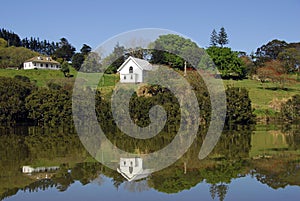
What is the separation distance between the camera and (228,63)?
4697 cm

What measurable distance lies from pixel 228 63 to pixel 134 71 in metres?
13.8

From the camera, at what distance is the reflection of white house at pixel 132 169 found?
11.3 metres

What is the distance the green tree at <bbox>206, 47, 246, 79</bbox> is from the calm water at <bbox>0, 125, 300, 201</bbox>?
2982 cm

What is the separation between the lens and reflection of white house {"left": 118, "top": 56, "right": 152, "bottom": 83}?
122ft

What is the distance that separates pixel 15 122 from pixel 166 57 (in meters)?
20.6

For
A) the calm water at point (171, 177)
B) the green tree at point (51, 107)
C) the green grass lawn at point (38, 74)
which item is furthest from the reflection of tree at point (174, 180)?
the green grass lawn at point (38, 74)

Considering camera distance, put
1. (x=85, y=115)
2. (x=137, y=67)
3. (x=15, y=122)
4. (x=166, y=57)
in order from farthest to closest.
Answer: (x=166, y=57)
(x=137, y=67)
(x=15, y=122)
(x=85, y=115)

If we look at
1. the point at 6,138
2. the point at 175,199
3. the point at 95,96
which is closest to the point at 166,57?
the point at 95,96

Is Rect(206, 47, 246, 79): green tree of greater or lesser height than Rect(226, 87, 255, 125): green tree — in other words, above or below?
above

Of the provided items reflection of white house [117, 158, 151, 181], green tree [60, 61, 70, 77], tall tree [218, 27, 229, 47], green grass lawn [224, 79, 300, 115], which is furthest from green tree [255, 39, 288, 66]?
reflection of white house [117, 158, 151, 181]

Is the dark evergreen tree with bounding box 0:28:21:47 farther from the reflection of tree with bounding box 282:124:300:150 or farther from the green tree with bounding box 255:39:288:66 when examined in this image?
the reflection of tree with bounding box 282:124:300:150

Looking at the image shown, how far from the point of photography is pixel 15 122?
1192 inches

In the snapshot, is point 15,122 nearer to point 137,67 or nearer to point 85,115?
point 85,115

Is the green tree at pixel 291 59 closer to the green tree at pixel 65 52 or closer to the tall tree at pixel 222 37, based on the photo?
the tall tree at pixel 222 37
